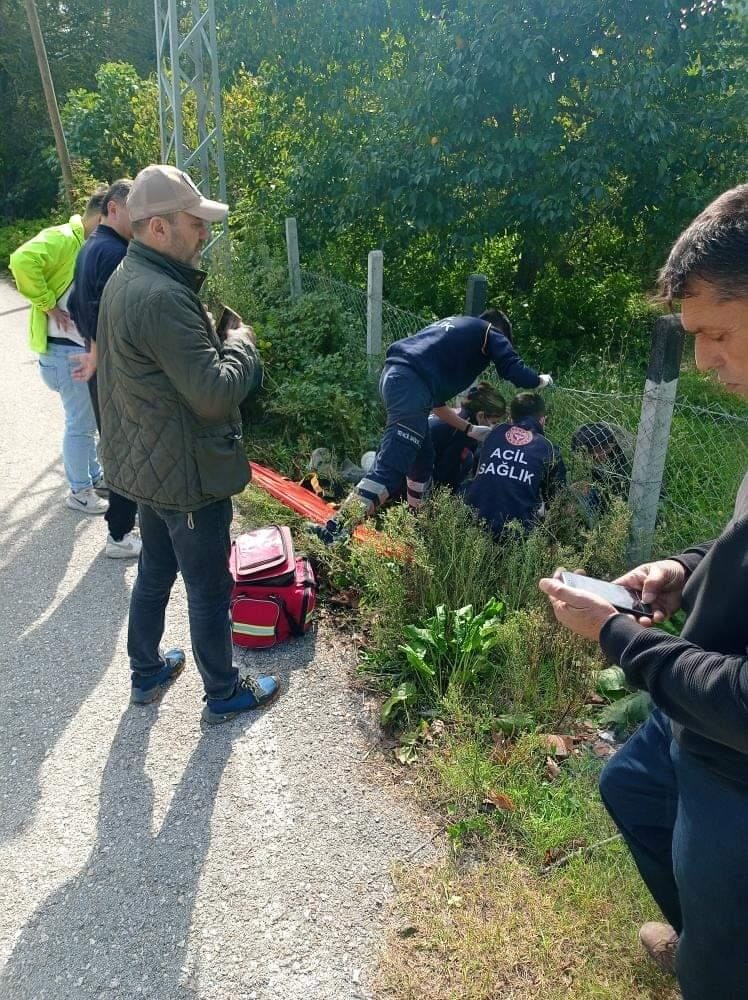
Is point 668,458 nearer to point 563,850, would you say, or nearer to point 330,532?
point 330,532

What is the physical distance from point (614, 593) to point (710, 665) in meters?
0.47

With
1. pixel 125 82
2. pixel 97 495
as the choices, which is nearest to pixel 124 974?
pixel 97 495

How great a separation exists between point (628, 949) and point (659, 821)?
61cm

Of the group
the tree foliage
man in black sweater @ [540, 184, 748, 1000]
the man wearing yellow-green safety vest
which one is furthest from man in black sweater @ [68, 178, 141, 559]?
the tree foliage

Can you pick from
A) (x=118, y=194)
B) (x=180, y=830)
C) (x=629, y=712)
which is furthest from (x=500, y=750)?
(x=118, y=194)

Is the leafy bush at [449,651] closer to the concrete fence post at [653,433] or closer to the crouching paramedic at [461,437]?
the concrete fence post at [653,433]

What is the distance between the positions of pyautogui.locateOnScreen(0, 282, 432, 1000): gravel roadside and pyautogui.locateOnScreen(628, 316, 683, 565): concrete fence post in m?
1.64

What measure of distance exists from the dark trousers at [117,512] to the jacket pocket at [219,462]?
171 centimetres

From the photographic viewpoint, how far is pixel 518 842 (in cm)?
258

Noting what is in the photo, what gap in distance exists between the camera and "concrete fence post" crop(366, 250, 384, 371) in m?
5.92

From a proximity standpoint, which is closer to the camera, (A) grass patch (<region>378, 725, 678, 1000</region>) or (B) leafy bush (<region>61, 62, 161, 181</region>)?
(A) grass patch (<region>378, 725, 678, 1000</region>)

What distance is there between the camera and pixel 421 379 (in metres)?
4.58

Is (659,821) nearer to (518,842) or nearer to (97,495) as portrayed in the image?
(518,842)

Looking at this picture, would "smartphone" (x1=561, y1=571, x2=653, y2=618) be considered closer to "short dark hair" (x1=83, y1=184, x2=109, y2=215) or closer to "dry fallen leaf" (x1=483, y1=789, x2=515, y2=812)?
"dry fallen leaf" (x1=483, y1=789, x2=515, y2=812)
